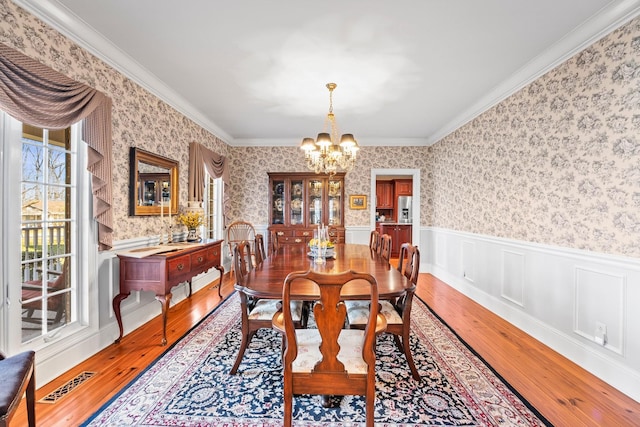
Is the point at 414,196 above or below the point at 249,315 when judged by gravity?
above

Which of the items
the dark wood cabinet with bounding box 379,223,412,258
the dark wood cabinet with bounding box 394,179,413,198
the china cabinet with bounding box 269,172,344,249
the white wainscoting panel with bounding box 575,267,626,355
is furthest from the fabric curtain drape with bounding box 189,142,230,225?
the dark wood cabinet with bounding box 394,179,413,198

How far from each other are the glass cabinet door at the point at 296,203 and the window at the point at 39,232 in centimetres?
346

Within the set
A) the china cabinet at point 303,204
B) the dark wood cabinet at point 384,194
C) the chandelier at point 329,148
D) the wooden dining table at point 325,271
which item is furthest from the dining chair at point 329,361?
the dark wood cabinet at point 384,194

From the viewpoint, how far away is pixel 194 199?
4133 millimetres

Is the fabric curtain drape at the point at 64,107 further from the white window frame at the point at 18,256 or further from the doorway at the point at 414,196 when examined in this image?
the doorway at the point at 414,196

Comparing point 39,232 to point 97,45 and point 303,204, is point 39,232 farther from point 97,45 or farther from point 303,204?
point 303,204

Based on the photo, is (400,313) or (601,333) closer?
(601,333)

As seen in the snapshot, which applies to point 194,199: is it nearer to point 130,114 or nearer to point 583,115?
point 130,114

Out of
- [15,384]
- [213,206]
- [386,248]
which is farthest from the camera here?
[213,206]

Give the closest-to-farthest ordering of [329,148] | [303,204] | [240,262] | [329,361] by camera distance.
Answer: [329,361] < [240,262] < [329,148] < [303,204]

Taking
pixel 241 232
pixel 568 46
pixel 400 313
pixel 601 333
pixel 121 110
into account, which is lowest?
pixel 601 333

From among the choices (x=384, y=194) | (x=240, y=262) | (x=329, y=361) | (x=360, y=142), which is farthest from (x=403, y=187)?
(x=329, y=361)

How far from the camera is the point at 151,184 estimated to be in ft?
10.7

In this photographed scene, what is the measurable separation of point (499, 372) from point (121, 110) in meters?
3.94
